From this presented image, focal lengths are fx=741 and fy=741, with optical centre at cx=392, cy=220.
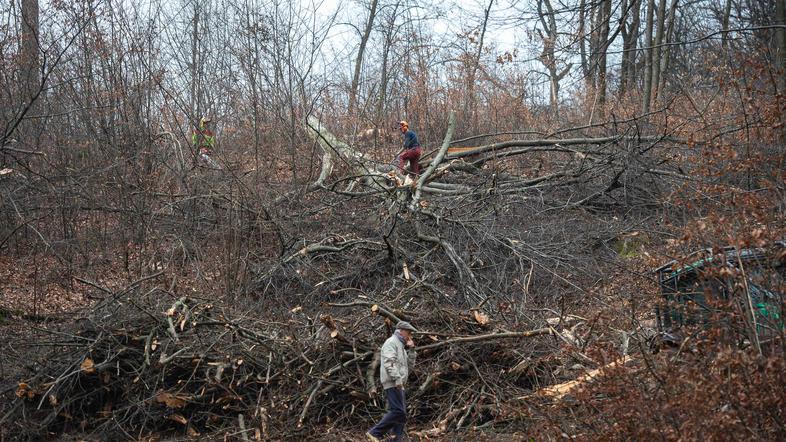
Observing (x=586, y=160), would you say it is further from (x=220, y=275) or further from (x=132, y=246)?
(x=132, y=246)

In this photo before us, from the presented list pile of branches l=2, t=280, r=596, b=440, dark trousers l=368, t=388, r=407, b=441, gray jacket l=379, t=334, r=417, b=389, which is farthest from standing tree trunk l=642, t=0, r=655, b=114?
dark trousers l=368, t=388, r=407, b=441

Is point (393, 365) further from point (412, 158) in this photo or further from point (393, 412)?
point (412, 158)

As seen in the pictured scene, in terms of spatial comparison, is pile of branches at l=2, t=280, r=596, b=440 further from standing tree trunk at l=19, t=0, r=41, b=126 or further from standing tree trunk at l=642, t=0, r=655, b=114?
standing tree trunk at l=642, t=0, r=655, b=114

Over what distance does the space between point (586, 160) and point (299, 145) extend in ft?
17.5

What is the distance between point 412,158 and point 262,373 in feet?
21.6

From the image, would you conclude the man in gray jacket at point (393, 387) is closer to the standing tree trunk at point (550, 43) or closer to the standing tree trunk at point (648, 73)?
the standing tree trunk at point (550, 43)

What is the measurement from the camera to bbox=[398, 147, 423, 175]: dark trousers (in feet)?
43.9

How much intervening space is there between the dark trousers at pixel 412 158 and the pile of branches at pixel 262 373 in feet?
18.2

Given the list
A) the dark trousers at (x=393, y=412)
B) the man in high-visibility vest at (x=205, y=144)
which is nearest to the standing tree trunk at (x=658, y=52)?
the man in high-visibility vest at (x=205, y=144)

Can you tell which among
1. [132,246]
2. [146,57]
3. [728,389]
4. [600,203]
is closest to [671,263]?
[728,389]

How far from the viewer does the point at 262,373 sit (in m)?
7.70

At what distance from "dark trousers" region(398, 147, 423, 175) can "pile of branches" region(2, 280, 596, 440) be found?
18.2ft

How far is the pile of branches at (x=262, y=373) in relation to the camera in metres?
7.31

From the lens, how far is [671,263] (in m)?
5.83
